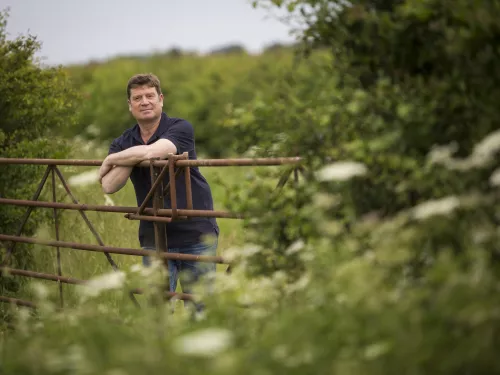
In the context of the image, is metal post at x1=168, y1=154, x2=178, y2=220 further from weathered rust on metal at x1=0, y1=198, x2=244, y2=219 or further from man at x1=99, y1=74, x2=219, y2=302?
man at x1=99, y1=74, x2=219, y2=302

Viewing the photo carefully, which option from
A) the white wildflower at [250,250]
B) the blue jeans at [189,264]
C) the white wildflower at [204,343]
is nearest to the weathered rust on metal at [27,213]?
the blue jeans at [189,264]

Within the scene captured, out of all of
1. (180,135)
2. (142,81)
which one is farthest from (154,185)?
(142,81)

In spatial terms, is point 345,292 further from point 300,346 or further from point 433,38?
point 433,38

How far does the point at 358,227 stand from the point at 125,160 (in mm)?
2448

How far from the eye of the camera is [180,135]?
17.1ft

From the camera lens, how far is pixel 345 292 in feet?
9.19

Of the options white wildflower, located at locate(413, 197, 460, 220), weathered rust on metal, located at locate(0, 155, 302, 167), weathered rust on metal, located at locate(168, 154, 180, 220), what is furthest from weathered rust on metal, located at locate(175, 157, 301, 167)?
white wildflower, located at locate(413, 197, 460, 220)

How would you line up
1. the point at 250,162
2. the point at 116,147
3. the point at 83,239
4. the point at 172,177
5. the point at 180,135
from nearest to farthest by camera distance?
the point at 250,162 → the point at 172,177 → the point at 180,135 → the point at 116,147 → the point at 83,239

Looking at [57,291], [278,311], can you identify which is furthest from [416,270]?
[57,291]

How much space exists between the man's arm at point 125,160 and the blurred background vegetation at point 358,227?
941mm

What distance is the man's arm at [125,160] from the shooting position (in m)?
4.95

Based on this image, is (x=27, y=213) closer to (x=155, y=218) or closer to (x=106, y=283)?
(x=155, y=218)

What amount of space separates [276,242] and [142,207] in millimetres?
1659

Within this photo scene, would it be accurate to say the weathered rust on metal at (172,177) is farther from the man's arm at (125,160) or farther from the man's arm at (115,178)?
the man's arm at (115,178)
